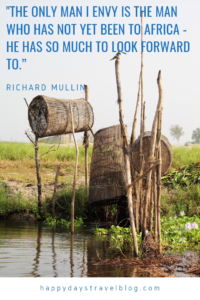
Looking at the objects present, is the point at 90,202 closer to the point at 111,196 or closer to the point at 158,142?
the point at 111,196

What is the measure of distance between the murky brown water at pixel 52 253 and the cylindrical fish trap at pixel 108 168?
0.67 metres

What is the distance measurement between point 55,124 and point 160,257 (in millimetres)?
3710

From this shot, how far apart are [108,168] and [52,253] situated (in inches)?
87.2

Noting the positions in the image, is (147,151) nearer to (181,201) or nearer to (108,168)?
(108,168)

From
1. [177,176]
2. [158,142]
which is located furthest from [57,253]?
[177,176]

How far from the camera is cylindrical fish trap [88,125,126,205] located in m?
5.88

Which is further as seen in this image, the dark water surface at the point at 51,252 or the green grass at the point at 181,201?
the green grass at the point at 181,201

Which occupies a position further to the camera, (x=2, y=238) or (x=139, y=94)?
(x=2, y=238)

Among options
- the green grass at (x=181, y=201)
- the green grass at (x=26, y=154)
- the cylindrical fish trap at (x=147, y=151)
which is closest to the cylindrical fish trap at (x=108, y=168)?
the cylindrical fish trap at (x=147, y=151)

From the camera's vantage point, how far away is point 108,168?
596 cm

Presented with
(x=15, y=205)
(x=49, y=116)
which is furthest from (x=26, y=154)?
(x=49, y=116)

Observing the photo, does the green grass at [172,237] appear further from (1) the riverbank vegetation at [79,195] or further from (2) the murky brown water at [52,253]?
(1) the riverbank vegetation at [79,195]

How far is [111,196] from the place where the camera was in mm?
5914

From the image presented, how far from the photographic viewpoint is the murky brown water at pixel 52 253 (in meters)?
3.26
